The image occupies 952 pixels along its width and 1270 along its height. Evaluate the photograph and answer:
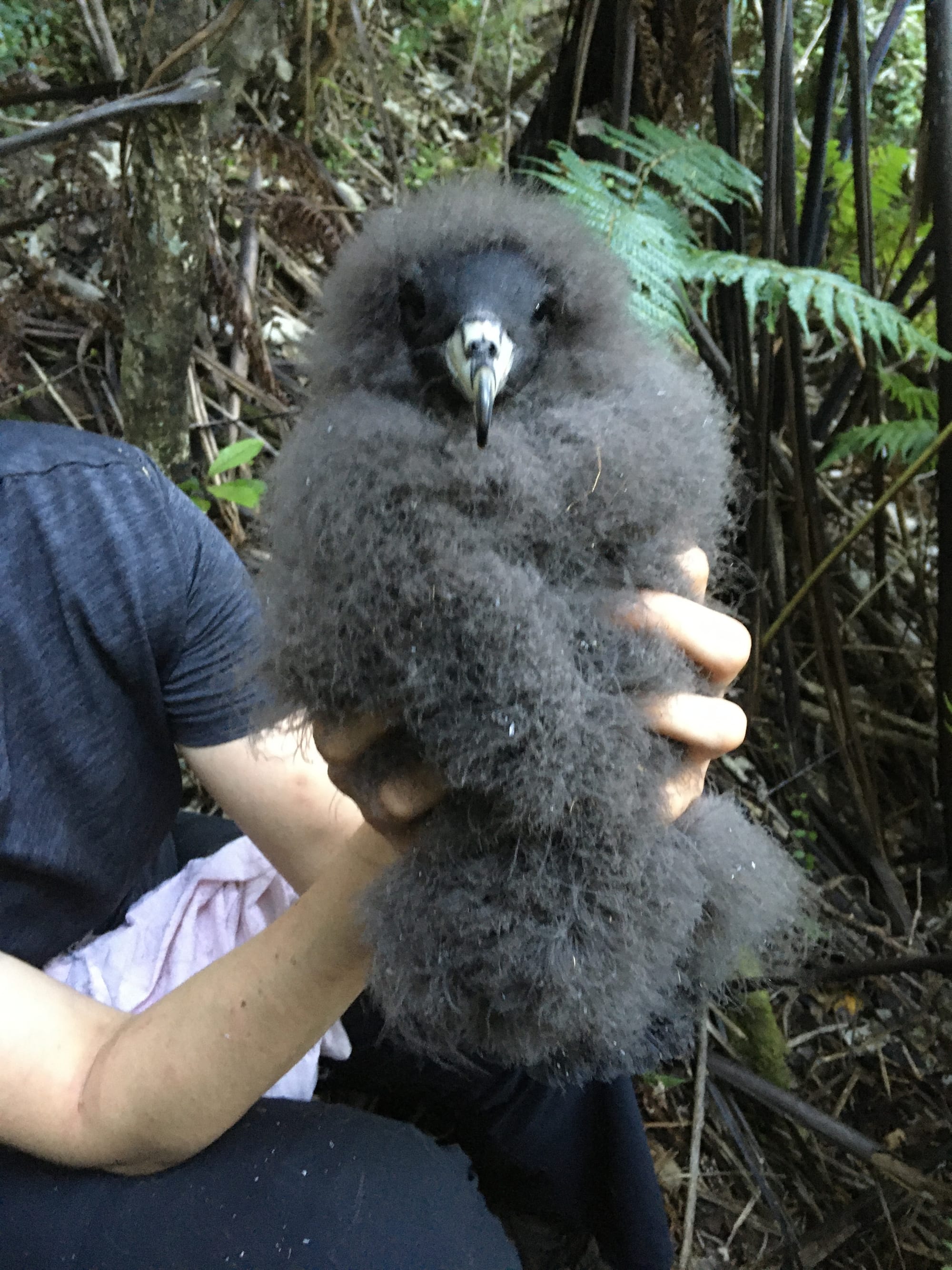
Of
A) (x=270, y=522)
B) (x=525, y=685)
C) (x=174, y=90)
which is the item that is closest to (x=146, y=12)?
(x=174, y=90)

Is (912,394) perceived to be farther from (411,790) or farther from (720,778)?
(411,790)

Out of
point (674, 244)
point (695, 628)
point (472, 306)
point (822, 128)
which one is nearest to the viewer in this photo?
point (695, 628)

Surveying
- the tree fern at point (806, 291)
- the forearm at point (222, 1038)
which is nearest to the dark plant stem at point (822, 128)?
the tree fern at point (806, 291)

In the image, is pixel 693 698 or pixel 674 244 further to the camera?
pixel 674 244

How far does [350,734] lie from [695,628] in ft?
1.15

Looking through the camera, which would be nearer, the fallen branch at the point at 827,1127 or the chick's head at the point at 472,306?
the chick's head at the point at 472,306

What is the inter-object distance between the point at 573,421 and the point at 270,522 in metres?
0.34

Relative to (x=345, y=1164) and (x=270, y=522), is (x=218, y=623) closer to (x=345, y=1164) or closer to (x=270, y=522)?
(x=270, y=522)

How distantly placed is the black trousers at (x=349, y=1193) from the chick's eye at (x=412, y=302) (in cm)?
122

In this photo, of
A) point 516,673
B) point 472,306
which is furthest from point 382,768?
point 472,306

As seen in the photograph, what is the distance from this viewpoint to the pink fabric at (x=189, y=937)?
57.3 inches

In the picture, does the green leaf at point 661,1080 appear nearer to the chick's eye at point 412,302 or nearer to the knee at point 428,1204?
the knee at point 428,1204

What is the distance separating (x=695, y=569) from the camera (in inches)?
34.9

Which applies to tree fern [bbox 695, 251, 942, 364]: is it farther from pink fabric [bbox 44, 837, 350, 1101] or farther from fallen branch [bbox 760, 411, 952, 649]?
pink fabric [bbox 44, 837, 350, 1101]
